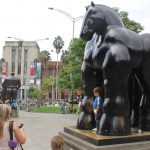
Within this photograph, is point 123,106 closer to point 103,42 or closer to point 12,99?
point 103,42

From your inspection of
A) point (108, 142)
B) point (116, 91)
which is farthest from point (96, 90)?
point (108, 142)

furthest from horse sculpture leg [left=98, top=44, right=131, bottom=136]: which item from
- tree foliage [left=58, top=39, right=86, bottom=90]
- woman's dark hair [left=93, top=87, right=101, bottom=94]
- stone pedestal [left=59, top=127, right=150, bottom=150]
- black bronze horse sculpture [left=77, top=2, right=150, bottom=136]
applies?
tree foliage [left=58, top=39, right=86, bottom=90]

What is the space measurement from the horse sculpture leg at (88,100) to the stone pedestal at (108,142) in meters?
0.37

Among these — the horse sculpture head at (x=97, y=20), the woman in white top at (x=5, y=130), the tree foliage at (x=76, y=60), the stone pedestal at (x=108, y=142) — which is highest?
the tree foliage at (x=76, y=60)

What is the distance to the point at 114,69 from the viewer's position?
16.5 ft

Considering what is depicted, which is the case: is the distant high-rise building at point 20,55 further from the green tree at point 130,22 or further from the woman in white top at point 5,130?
the woman in white top at point 5,130

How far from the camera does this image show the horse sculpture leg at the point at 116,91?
500 centimetres

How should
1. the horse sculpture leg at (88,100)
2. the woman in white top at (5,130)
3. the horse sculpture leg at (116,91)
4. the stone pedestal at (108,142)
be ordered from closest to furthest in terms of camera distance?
1. the woman in white top at (5,130)
2. the stone pedestal at (108,142)
3. the horse sculpture leg at (116,91)
4. the horse sculpture leg at (88,100)

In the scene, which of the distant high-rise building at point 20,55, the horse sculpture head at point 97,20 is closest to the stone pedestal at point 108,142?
the horse sculpture head at point 97,20

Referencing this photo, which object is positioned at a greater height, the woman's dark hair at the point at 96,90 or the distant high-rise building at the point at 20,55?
the distant high-rise building at the point at 20,55

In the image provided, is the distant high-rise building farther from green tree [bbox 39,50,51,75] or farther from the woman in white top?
the woman in white top

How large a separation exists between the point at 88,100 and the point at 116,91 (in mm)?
941

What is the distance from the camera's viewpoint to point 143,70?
17.6 ft

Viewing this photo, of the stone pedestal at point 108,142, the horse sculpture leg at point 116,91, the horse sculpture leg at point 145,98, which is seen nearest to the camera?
the stone pedestal at point 108,142
